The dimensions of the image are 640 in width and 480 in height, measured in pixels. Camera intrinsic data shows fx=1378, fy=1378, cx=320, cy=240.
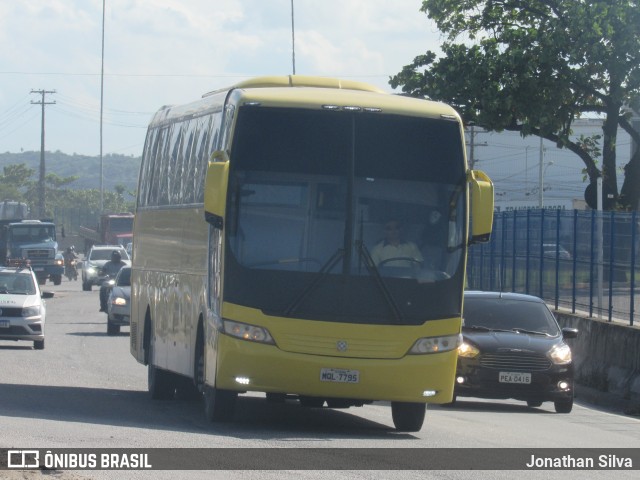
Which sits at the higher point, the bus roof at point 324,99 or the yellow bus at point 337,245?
the bus roof at point 324,99

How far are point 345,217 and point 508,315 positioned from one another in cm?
683

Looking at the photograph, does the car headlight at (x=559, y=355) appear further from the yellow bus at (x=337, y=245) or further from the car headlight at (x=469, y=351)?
the yellow bus at (x=337, y=245)

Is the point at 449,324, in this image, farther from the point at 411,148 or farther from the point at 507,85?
the point at 507,85

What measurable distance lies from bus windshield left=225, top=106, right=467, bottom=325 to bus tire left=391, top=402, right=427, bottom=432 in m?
1.22

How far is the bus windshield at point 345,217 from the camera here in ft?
42.4

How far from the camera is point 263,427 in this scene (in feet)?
45.5

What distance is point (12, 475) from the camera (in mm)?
9633

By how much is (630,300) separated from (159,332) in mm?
7866

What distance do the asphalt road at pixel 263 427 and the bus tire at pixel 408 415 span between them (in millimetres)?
235

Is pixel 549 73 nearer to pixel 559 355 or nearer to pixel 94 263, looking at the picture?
pixel 559 355

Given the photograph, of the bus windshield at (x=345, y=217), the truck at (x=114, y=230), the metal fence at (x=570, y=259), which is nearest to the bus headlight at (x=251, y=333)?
the bus windshield at (x=345, y=217)

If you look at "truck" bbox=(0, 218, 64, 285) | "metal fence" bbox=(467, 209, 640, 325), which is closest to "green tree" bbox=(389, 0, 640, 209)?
"metal fence" bbox=(467, 209, 640, 325)

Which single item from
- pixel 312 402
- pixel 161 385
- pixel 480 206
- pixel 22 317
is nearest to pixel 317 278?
pixel 480 206

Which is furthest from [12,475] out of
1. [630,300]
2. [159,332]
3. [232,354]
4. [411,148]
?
[630,300]
